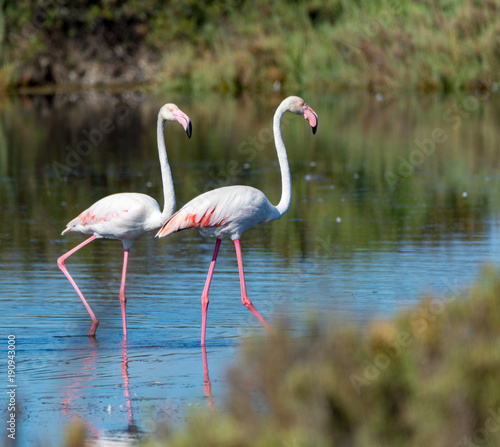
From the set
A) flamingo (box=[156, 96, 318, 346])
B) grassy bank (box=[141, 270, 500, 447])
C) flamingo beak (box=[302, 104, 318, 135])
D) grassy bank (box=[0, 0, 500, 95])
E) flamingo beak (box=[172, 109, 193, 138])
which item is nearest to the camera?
grassy bank (box=[141, 270, 500, 447])

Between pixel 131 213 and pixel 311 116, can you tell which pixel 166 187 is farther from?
pixel 311 116

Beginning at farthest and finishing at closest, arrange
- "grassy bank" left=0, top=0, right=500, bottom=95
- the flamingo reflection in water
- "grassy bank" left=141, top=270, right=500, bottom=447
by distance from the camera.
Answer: "grassy bank" left=0, top=0, right=500, bottom=95 → the flamingo reflection in water → "grassy bank" left=141, top=270, right=500, bottom=447

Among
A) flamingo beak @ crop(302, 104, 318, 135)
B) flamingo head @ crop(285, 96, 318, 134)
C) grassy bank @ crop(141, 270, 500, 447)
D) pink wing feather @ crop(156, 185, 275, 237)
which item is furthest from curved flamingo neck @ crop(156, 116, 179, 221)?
grassy bank @ crop(141, 270, 500, 447)

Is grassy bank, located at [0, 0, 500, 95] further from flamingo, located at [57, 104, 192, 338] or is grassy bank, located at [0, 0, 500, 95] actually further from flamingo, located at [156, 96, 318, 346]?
flamingo, located at [156, 96, 318, 346]

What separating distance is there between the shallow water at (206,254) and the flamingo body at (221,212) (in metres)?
0.65

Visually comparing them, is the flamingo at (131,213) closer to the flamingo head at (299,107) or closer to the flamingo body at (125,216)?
the flamingo body at (125,216)

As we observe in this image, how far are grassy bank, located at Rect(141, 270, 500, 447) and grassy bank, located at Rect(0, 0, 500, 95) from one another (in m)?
23.7

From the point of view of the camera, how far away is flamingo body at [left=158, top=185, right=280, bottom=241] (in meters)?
7.43

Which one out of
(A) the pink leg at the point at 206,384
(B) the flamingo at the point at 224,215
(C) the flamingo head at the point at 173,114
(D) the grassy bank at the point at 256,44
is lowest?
(A) the pink leg at the point at 206,384

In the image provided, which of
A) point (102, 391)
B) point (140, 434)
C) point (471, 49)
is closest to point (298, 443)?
point (140, 434)

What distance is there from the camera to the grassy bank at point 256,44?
27.9 meters

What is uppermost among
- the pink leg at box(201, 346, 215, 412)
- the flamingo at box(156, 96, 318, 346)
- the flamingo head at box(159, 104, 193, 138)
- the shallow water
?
the flamingo head at box(159, 104, 193, 138)

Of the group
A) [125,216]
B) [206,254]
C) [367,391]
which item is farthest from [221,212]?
[367,391]

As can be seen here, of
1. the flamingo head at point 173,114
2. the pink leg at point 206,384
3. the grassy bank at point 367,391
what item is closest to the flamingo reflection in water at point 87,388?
the pink leg at point 206,384
